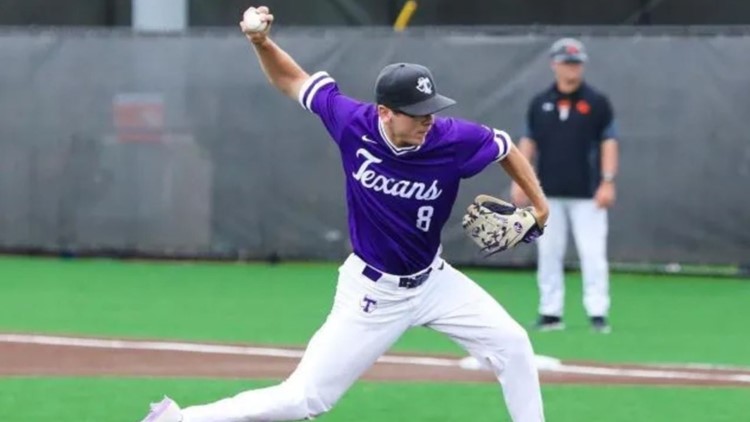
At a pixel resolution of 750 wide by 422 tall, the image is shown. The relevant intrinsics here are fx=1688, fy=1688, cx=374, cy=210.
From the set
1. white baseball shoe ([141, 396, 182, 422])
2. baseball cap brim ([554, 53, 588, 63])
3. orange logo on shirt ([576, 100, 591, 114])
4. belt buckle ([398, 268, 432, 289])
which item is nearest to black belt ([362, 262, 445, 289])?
belt buckle ([398, 268, 432, 289])

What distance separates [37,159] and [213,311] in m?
4.61

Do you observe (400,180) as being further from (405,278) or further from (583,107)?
(583,107)

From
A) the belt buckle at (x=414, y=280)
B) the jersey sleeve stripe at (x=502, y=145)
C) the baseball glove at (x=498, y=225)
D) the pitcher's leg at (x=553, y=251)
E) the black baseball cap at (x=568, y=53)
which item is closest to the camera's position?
the belt buckle at (x=414, y=280)

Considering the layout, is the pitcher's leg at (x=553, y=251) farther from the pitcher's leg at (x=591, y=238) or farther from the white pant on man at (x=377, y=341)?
the white pant on man at (x=377, y=341)

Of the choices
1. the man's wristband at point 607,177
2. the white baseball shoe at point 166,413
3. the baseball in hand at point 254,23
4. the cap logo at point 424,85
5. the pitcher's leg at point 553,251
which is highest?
the baseball in hand at point 254,23

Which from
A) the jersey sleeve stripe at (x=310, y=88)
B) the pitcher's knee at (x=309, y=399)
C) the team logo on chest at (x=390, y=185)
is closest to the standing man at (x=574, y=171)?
the jersey sleeve stripe at (x=310, y=88)

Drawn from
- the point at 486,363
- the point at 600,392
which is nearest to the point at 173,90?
the point at 600,392

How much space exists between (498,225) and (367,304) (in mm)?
806

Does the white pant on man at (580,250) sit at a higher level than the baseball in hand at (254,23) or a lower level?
lower

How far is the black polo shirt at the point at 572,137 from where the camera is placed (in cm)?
1209

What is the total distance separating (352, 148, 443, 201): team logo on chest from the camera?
7137 mm

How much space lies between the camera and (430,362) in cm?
1095

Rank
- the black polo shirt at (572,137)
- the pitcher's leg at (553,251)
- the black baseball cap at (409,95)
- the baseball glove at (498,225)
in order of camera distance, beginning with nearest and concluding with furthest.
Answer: the black baseball cap at (409,95) → the baseball glove at (498,225) → the black polo shirt at (572,137) → the pitcher's leg at (553,251)

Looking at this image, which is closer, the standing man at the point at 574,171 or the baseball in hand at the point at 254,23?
the baseball in hand at the point at 254,23
